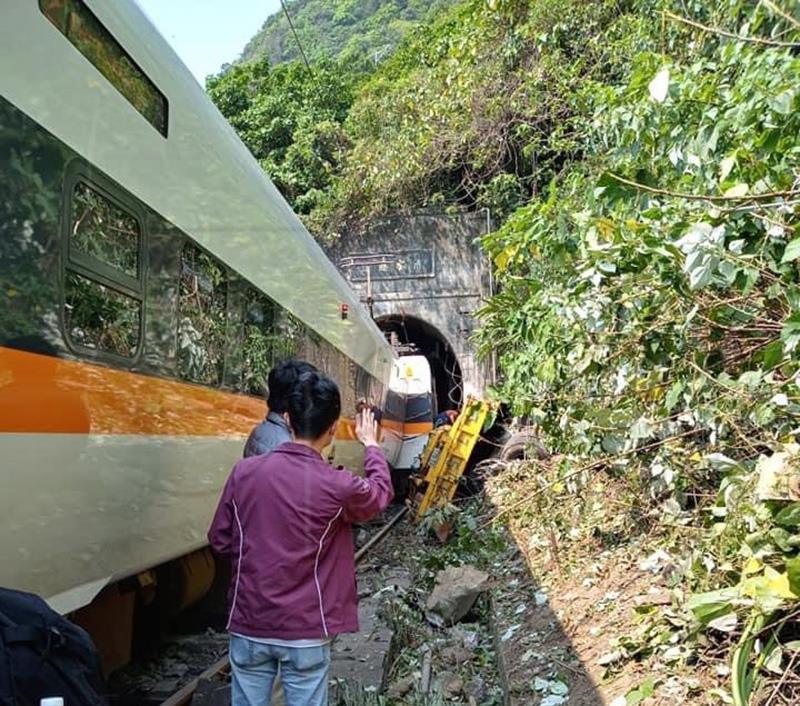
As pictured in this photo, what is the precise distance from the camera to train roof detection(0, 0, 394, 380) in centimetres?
254

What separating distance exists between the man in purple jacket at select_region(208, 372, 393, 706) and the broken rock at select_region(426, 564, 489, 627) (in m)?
3.80

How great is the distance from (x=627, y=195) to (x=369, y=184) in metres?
13.8

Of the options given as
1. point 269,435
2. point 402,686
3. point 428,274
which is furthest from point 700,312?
point 428,274

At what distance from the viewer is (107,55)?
10.1 feet

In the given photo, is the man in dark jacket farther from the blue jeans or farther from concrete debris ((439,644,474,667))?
concrete debris ((439,644,474,667))

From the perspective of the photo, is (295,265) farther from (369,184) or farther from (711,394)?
(369,184)

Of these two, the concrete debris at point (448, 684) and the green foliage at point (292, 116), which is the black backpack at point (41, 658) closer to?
the concrete debris at point (448, 684)

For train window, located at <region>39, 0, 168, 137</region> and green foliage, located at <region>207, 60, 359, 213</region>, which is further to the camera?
green foliage, located at <region>207, 60, 359, 213</region>

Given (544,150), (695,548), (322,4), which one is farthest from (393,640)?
(322,4)

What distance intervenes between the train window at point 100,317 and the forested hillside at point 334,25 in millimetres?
44577

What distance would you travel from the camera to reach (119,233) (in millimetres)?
3184

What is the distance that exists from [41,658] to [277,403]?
1.42 metres

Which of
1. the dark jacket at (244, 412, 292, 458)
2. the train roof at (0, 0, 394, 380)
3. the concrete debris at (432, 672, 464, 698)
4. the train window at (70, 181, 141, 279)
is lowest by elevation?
the concrete debris at (432, 672, 464, 698)

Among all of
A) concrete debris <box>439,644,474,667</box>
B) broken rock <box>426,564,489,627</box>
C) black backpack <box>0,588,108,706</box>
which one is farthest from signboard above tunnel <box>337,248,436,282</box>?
black backpack <box>0,588,108,706</box>
